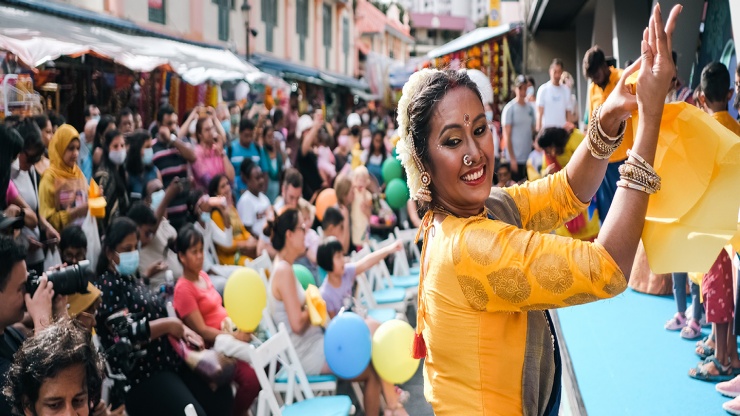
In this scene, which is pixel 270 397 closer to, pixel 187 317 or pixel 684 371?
pixel 187 317

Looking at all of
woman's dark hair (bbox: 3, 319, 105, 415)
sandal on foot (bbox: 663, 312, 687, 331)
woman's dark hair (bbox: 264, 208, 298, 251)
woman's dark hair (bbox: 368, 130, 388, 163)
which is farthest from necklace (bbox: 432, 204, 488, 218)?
woman's dark hair (bbox: 368, 130, 388, 163)

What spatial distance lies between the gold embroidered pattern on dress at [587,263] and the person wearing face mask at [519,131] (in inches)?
328

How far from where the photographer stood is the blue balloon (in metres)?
4.64

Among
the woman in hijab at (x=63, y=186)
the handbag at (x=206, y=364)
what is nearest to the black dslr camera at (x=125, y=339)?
the handbag at (x=206, y=364)

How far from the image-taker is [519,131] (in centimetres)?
977

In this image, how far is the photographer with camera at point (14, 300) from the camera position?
3.07 m

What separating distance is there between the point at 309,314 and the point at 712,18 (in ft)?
15.7

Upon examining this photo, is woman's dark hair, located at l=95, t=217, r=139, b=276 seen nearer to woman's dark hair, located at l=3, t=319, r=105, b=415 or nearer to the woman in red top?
the woman in red top

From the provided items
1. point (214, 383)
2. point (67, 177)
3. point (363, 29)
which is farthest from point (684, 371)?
point (363, 29)

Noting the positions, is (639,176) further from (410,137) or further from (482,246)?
(410,137)

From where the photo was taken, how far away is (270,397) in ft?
13.3

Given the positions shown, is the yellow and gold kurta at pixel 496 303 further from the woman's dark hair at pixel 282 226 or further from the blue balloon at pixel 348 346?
the woman's dark hair at pixel 282 226

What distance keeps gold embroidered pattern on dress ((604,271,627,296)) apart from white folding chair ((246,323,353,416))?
2.88m

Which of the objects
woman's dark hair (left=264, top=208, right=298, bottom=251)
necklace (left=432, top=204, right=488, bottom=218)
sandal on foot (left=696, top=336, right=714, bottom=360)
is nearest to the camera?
necklace (left=432, top=204, right=488, bottom=218)
